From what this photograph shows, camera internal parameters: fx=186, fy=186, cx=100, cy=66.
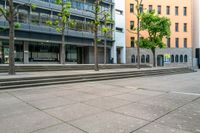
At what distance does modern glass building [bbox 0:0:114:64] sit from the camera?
24.5 meters

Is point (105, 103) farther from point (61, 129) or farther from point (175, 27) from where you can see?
point (175, 27)

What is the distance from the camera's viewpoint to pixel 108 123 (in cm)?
458

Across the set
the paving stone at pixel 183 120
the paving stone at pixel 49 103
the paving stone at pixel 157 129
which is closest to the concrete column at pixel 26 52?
the paving stone at pixel 49 103

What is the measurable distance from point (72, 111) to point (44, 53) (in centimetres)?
2377

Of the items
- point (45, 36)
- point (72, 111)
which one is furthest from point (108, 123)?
point (45, 36)

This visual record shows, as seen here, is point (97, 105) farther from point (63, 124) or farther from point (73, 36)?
point (73, 36)

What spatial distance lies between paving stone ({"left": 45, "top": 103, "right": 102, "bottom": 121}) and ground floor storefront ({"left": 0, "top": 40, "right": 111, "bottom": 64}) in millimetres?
21582

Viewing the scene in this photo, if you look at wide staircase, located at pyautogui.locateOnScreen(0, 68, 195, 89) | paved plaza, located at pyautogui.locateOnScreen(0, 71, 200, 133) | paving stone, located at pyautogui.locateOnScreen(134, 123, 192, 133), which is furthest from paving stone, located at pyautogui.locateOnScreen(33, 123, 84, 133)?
wide staircase, located at pyautogui.locateOnScreen(0, 68, 195, 89)

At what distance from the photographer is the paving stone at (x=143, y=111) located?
204 inches

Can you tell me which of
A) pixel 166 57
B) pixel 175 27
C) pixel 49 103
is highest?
pixel 175 27

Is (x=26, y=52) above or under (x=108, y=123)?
above

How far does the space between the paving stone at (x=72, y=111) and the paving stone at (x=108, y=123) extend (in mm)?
334

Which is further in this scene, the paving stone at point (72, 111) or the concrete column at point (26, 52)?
the concrete column at point (26, 52)

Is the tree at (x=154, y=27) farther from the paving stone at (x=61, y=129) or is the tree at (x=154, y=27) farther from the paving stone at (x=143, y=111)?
the paving stone at (x=61, y=129)
